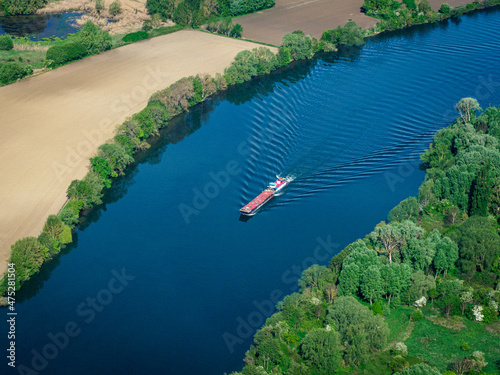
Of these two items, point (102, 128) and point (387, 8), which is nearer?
point (102, 128)

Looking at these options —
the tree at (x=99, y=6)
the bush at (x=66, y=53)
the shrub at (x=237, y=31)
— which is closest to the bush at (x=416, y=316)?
the bush at (x=66, y=53)

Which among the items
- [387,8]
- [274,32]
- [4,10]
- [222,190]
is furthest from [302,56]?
[4,10]

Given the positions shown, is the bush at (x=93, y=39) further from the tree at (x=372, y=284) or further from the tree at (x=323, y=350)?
the tree at (x=323, y=350)

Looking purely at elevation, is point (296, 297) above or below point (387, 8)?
below

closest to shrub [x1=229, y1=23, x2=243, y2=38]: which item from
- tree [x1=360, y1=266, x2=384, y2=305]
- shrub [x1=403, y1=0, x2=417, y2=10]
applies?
shrub [x1=403, y1=0, x2=417, y2=10]

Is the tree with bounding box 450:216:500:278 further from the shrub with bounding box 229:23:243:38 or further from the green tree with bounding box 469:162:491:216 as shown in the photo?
the shrub with bounding box 229:23:243:38

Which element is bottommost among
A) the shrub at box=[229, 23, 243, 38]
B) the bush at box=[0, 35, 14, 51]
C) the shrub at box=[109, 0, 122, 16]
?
the bush at box=[0, 35, 14, 51]

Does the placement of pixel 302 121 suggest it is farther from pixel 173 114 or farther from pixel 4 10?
pixel 4 10
